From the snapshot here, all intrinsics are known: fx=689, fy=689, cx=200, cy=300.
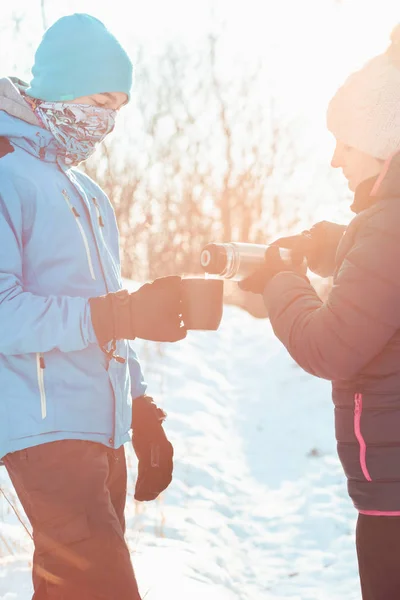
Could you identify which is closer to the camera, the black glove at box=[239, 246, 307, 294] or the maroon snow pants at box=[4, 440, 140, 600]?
the maroon snow pants at box=[4, 440, 140, 600]

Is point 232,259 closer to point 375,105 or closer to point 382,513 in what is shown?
point 375,105

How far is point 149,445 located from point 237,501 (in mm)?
2620

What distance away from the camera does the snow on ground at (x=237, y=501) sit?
125 inches

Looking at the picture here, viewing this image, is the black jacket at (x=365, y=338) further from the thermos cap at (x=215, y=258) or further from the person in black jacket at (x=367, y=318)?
the thermos cap at (x=215, y=258)

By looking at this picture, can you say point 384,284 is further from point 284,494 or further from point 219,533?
point 284,494

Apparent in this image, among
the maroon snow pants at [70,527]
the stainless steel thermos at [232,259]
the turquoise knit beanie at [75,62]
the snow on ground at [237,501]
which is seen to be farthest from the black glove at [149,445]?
the turquoise knit beanie at [75,62]

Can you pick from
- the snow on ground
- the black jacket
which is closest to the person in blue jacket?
the black jacket

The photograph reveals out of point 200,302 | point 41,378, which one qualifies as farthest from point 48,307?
point 200,302

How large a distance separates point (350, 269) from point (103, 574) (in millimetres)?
890

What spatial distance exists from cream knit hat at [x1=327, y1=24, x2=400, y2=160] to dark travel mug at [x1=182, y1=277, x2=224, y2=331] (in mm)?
487

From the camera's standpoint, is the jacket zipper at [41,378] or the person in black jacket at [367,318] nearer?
the person in black jacket at [367,318]

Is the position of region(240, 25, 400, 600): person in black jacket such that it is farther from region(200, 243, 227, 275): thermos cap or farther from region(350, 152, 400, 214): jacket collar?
region(200, 243, 227, 275): thermos cap

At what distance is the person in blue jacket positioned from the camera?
159 cm

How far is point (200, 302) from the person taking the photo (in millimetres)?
1716
